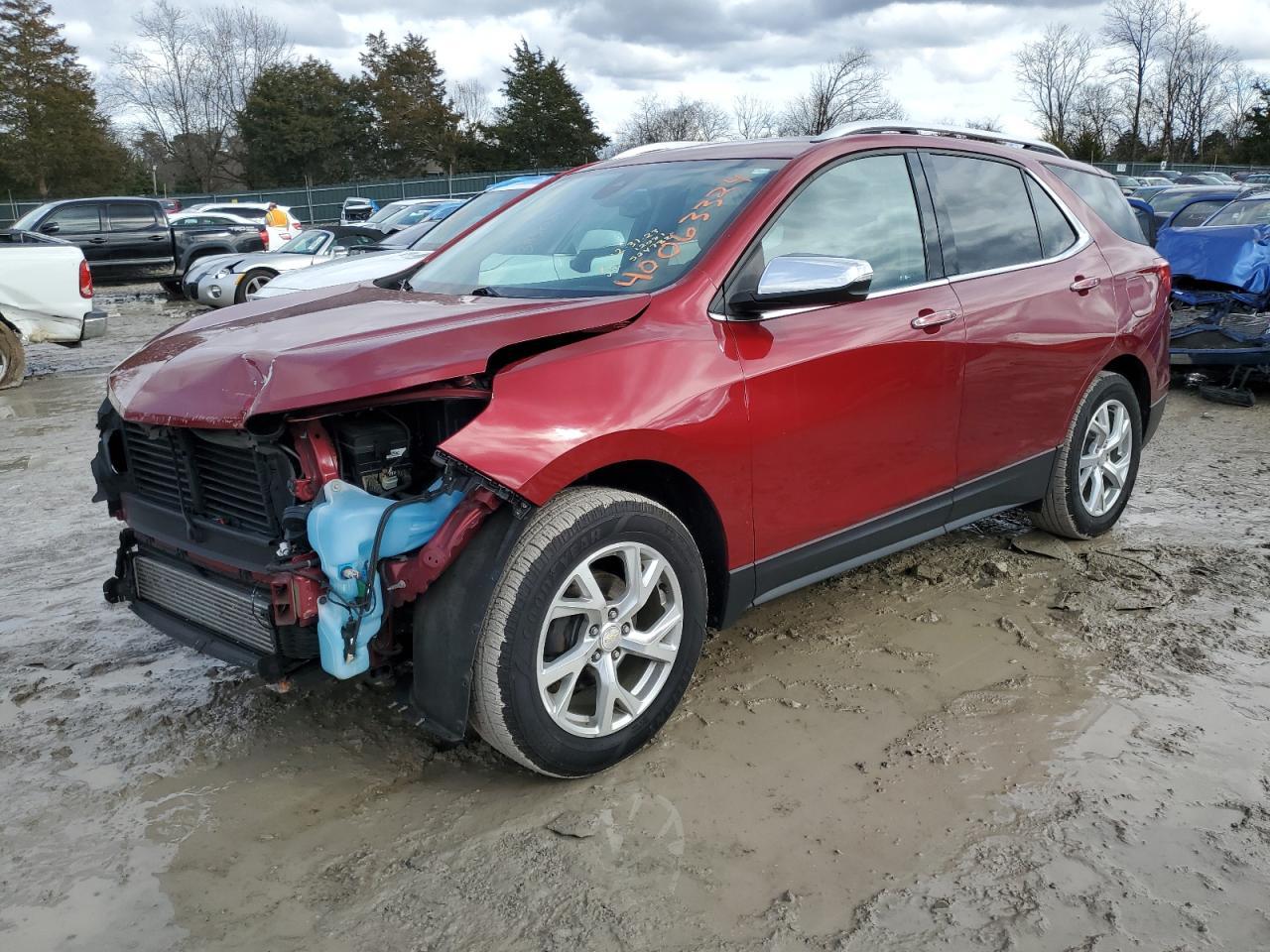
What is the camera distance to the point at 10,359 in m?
9.95

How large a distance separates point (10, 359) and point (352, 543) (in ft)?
30.1

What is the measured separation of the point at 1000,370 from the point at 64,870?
11.5 ft

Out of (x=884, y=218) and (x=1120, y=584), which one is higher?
(x=884, y=218)

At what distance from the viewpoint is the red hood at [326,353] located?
2.58 m

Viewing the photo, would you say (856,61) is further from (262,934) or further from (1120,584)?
(262,934)

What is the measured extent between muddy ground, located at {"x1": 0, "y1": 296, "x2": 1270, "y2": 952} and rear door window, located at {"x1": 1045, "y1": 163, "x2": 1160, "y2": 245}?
1.71 meters

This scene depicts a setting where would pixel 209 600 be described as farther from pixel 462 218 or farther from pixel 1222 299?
pixel 1222 299

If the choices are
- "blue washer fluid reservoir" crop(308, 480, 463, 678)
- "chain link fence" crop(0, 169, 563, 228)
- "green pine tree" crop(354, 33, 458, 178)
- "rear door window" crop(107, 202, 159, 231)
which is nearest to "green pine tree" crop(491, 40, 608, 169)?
"green pine tree" crop(354, 33, 458, 178)

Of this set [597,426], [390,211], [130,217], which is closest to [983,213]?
[597,426]

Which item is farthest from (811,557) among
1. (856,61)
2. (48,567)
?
(856,61)

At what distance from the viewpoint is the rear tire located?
9.89 metres

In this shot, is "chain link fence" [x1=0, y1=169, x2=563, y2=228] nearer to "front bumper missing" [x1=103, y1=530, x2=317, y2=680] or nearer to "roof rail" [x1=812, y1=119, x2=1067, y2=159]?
"roof rail" [x1=812, y1=119, x2=1067, y2=159]

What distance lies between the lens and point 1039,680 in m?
3.54

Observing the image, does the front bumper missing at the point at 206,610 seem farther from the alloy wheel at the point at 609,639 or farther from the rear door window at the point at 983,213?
the rear door window at the point at 983,213
